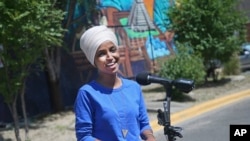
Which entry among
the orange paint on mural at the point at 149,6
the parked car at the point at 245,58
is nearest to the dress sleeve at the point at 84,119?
the orange paint on mural at the point at 149,6

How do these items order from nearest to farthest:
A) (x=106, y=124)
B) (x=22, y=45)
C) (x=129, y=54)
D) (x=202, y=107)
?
(x=106, y=124) < (x=22, y=45) < (x=202, y=107) < (x=129, y=54)

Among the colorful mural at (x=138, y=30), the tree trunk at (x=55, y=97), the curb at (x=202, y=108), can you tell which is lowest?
the curb at (x=202, y=108)

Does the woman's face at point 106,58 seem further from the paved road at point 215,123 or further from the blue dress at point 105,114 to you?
the paved road at point 215,123

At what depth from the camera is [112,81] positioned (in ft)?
8.77

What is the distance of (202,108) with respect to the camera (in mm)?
11758

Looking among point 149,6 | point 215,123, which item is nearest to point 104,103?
point 215,123

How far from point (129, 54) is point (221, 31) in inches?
155

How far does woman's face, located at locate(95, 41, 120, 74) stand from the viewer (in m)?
2.61

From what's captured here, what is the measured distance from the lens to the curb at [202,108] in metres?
10.5

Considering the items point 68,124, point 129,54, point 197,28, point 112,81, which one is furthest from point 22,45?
point 129,54

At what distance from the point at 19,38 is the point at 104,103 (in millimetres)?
5910

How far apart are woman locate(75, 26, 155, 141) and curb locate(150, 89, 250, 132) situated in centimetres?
713

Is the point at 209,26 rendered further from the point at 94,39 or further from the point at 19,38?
the point at 94,39

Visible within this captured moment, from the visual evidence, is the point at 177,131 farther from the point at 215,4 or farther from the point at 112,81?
the point at 215,4
